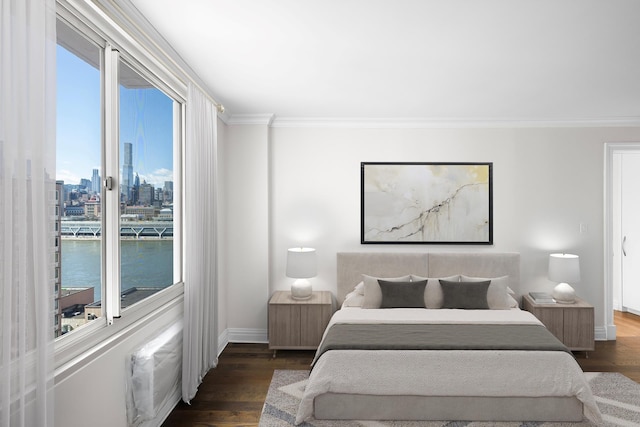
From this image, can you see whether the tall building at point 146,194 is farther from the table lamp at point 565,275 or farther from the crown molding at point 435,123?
the table lamp at point 565,275

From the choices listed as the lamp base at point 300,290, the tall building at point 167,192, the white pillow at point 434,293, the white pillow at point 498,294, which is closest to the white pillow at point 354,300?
the lamp base at point 300,290

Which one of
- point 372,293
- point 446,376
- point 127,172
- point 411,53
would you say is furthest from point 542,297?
point 127,172

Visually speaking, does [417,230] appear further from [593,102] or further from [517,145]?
[593,102]

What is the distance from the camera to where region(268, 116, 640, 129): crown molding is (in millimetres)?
4656

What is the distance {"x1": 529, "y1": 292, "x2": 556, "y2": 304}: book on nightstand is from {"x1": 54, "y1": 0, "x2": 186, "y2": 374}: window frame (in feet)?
12.1

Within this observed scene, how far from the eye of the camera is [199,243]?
328 cm

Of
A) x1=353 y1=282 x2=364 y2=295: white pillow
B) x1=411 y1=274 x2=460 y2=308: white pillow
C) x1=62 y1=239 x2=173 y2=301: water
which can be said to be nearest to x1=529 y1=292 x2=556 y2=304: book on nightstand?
x1=411 y1=274 x2=460 y2=308: white pillow

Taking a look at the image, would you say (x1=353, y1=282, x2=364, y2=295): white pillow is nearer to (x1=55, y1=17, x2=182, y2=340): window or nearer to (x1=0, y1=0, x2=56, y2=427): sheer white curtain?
(x1=55, y1=17, x2=182, y2=340): window

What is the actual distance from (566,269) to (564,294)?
258 mm

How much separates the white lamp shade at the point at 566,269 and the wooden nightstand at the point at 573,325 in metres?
0.28

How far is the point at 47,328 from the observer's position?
150 cm

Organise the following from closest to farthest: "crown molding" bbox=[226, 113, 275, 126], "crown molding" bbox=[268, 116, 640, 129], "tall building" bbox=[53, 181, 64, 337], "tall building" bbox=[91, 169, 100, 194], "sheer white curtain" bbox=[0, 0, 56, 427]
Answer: "sheer white curtain" bbox=[0, 0, 56, 427], "tall building" bbox=[53, 181, 64, 337], "tall building" bbox=[91, 169, 100, 194], "crown molding" bbox=[226, 113, 275, 126], "crown molding" bbox=[268, 116, 640, 129]

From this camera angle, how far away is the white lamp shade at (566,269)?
14.2ft

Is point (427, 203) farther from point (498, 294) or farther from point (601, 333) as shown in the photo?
point (601, 333)
